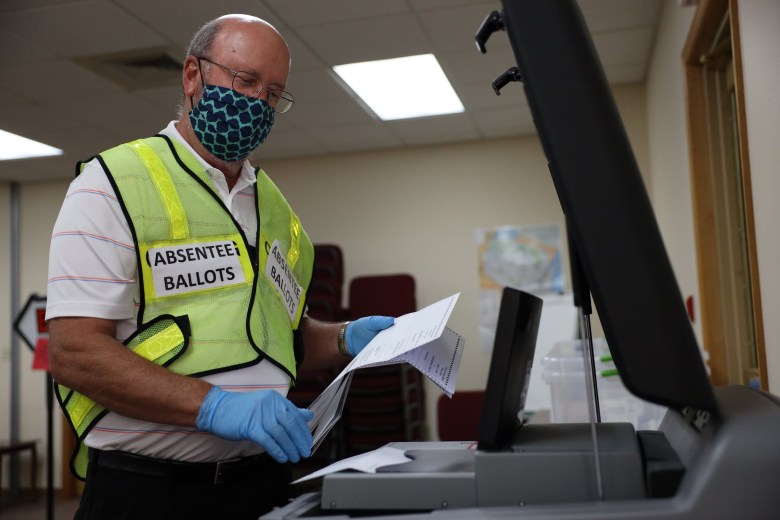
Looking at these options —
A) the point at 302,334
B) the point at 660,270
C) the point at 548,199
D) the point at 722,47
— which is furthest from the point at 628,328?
the point at 548,199

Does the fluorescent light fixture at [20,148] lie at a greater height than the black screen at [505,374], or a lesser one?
greater

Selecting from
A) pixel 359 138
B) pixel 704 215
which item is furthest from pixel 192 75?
pixel 359 138

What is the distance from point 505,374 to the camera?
552 mm

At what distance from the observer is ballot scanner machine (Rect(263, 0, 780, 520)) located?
493mm

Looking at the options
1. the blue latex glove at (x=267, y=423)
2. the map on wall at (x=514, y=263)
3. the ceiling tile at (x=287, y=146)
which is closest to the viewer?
the blue latex glove at (x=267, y=423)

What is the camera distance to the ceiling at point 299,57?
292 centimetres

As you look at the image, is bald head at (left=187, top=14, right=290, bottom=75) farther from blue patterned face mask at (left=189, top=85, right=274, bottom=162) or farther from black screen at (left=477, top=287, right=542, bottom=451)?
black screen at (left=477, top=287, right=542, bottom=451)

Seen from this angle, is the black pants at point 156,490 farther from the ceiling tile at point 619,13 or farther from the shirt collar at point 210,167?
the ceiling tile at point 619,13

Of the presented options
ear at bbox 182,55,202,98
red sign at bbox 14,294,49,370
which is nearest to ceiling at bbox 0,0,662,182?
red sign at bbox 14,294,49,370

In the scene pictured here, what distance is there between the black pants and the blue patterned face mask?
1.66 feet

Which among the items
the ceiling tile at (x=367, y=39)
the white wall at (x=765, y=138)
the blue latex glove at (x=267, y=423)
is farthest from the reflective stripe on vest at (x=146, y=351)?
the ceiling tile at (x=367, y=39)

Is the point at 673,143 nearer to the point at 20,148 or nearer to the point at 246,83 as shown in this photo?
the point at 246,83

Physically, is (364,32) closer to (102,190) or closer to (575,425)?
(102,190)

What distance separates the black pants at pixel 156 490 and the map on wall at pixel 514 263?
394 centimetres
